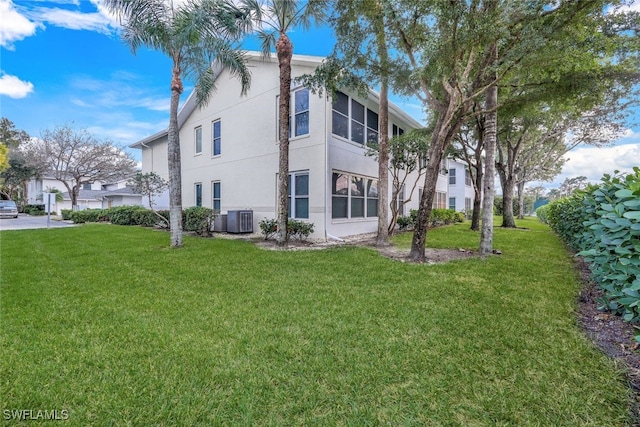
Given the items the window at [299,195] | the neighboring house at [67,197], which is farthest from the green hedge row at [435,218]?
the neighboring house at [67,197]

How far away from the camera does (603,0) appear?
5.44 meters

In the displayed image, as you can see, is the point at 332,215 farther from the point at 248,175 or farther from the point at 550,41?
the point at 550,41

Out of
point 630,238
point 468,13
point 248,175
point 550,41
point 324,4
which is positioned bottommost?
point 630,238

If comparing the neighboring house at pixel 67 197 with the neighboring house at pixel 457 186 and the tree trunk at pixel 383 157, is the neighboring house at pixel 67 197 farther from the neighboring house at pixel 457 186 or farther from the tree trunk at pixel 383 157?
the neighboring house at pixel 457 186

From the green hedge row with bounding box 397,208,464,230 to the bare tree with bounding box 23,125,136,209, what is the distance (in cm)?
2867

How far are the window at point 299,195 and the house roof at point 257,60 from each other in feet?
13.1

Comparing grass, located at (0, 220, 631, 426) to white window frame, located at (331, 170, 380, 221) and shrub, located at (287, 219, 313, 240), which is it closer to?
shrub, located at (287, 219, 313, 240)

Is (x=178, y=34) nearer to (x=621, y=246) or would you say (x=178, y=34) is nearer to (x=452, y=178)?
(x=621, y=246)

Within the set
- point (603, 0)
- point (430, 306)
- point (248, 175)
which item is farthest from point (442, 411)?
point (248, 175)

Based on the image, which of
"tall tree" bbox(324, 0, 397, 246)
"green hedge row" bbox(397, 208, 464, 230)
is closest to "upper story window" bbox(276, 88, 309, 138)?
"tall tree" bbox(324, 0, 397, 246)

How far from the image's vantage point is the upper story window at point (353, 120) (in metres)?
11.0

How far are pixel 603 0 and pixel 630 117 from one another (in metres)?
13.1

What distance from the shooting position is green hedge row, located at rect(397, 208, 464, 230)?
Answer: 47.5 ft

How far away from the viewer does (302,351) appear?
2904 millimetres
